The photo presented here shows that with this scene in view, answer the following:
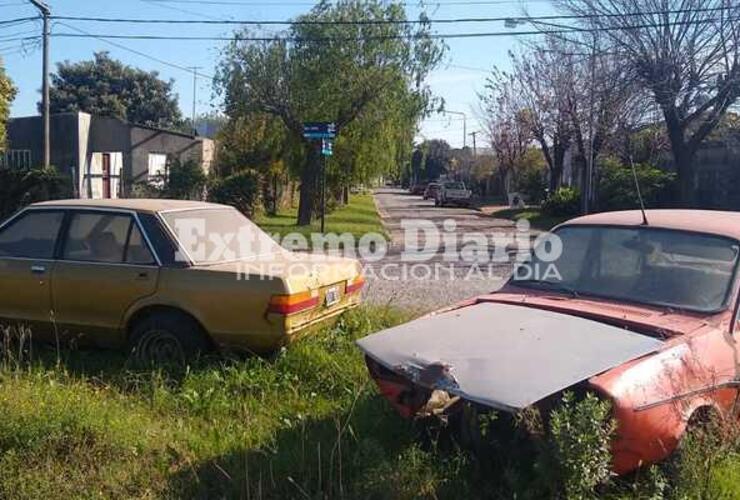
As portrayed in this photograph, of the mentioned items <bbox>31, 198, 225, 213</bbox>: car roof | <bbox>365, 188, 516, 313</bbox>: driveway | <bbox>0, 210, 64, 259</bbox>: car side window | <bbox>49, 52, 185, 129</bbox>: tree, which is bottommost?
<bbox>365, 188, 516, 313</bbox>: driveway

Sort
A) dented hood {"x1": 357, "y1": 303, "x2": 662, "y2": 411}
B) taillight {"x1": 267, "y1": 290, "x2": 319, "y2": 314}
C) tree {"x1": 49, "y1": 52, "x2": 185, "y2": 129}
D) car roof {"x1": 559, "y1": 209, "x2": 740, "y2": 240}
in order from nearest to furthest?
dented hood {"x1": 357, "y1": 303, "x2": 662, "y2": 411}, car roof {"x1": 559, "y1": 209, "x2": 740, "y2": 240}, taillight {"x1": 267, "y1": 290, "x2": 319, "y2": 314}, tree {"x1": 49, "y1": 52, "x2": 185, "y2": 129}

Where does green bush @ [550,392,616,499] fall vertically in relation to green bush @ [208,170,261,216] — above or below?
below

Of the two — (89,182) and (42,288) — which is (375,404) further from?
(89,182)

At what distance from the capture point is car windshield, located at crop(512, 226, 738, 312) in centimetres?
415

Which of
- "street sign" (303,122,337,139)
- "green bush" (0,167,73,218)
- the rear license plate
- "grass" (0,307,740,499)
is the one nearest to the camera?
"grass" (0,307,740,499)

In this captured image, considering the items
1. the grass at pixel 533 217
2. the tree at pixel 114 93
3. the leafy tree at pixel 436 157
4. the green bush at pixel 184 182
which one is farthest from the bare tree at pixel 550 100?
the leafy tree at pixel 436 157

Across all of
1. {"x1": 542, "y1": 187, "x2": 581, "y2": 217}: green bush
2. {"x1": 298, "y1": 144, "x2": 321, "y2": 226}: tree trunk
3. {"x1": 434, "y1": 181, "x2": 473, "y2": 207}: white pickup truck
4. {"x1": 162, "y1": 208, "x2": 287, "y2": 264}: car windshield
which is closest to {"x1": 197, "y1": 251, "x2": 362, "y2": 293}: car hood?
{"x1": 162, "y1": 208, "x2": 287, "y2": 264}: car windshield

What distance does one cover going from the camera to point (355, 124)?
71.8ft

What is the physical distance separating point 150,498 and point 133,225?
107 inches

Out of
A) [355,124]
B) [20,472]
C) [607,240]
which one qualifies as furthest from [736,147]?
[20,472]

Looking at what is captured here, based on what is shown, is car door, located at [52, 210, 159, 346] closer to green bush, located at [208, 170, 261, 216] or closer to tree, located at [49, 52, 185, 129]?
green bush, located at [208, 170, 261, 216]

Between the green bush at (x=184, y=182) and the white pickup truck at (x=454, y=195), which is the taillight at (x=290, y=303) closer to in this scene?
the green bush at (x=184, y=182)

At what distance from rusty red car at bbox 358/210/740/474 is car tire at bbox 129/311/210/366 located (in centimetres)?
190

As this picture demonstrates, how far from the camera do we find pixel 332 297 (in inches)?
232
